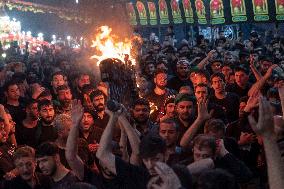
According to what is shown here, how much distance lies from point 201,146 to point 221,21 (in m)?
14.7

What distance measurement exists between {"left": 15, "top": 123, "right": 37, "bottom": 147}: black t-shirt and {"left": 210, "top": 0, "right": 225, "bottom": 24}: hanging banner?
1243cm

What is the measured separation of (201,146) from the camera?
4871mm

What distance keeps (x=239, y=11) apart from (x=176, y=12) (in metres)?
4.13

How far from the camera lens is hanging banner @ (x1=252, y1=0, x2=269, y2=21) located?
17.1m

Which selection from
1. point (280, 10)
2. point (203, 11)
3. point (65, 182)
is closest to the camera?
point (65, 182)

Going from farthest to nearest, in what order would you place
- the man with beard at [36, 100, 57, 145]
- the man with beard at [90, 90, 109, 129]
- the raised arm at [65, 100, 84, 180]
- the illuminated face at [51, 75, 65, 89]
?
the illuminated face at [51, 75, 65, 89] < the man with beard at [90, 90, 109, 129] < the man with beard at [36, 100, 57, 145] < the raised arm at [65, 100, 84, 180]

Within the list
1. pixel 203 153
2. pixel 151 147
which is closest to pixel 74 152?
pixel 151 147

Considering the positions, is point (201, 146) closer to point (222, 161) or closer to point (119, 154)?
point (222, 161)

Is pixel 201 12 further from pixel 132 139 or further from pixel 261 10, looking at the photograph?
pixel 132 139

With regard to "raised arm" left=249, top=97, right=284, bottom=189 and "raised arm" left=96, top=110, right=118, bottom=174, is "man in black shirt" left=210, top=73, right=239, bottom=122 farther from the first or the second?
"raised arm" left=249, top=97, right=284, bottom=189

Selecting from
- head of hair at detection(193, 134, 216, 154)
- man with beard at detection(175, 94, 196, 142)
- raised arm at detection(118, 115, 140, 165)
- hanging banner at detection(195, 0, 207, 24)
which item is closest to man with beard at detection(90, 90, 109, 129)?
man with beard at detection(175, 94, 196, 142)

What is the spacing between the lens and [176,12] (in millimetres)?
21766

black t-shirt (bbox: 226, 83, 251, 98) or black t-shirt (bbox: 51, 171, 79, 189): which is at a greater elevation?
black t-shirt (bbox: 51, 171, 79, 189)

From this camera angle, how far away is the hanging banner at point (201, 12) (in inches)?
798
